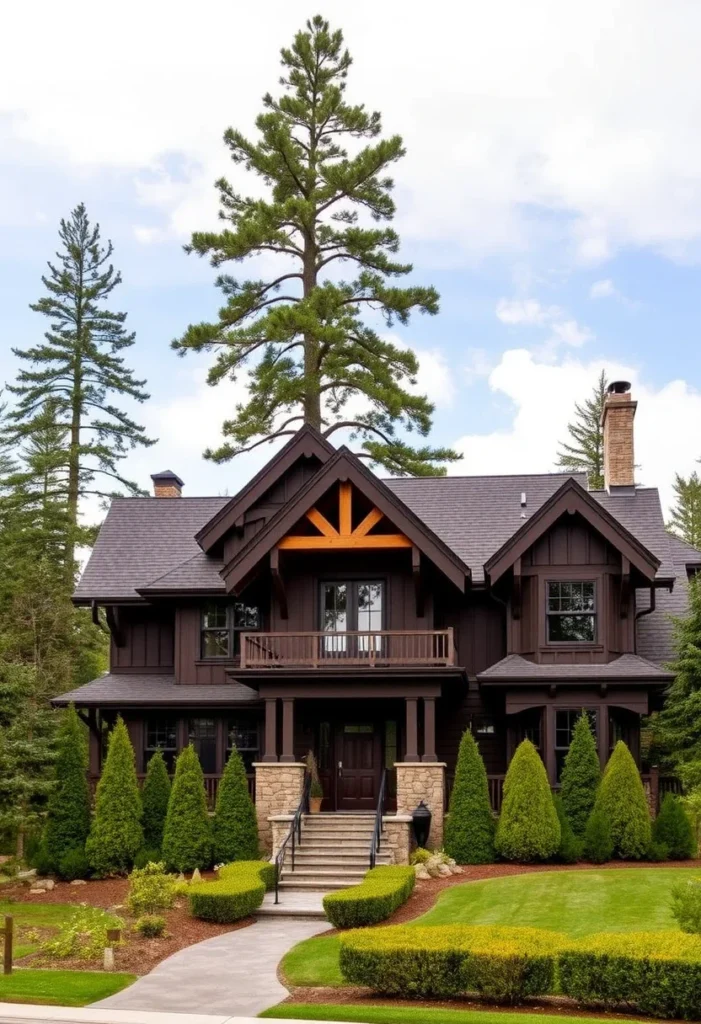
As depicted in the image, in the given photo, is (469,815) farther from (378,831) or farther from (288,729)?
(288,729)

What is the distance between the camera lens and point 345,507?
25219 mm

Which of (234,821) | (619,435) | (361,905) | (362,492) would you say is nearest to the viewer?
(361,905)

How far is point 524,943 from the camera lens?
45.2ft

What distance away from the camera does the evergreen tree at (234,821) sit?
23.4 meters

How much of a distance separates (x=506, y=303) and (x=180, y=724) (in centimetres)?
1275

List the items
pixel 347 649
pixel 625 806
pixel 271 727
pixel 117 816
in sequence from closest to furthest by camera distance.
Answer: pixel 625 806 → pixel 117 816 → pixel 271 727 → pixel 347 649

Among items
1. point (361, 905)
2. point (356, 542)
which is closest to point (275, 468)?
point (356, 542)

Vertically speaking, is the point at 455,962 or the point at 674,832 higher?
the point at 674,832

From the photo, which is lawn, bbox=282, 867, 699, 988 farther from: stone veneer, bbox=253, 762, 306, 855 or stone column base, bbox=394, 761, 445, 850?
stone veneer, bbox=253, 762, 306, 855

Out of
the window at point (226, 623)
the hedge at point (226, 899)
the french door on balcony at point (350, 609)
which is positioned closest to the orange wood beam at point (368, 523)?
the french door on balcony at point (350, 609)

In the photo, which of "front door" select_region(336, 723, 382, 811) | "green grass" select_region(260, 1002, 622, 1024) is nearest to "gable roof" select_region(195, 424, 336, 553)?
"front door" select_region(336, 723, 382, 811)

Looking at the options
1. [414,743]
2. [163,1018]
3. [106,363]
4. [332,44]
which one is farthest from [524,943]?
[106,363]

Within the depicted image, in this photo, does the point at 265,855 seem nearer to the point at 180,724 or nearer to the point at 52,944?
the point at 180,724

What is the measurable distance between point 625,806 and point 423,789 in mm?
3977
